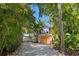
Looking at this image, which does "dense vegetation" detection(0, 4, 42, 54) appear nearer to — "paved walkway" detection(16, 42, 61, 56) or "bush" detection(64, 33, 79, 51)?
"paved walkway" detection(16, 42, 61, 56)

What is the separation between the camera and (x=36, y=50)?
2434 millimetres

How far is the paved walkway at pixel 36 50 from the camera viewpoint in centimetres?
241

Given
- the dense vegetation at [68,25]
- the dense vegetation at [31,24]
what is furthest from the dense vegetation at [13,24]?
the dense vegetation at [68,25]

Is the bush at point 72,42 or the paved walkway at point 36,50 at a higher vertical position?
the bush at point 72,42

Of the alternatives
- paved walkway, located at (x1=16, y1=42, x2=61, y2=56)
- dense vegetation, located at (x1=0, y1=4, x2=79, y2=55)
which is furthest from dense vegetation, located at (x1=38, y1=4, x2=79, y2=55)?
paved walkway, located at (x1=16, y1=42, x2=61, y2=56)

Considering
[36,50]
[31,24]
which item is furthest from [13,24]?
[36,50]

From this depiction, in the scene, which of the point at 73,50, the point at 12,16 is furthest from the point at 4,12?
the point at 73,50

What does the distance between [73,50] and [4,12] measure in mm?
941

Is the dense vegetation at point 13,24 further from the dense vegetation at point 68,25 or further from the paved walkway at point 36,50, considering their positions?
the dense vegetation at point 68,25

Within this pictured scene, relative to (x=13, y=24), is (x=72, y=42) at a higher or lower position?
lower

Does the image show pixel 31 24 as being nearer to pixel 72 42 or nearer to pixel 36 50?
pixel 36 50

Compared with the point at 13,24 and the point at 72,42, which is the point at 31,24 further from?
the point at 72,42

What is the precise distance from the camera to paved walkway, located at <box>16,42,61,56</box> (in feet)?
7.91

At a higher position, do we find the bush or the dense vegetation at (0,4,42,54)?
the dense vegetation at (0,4,42,54)
